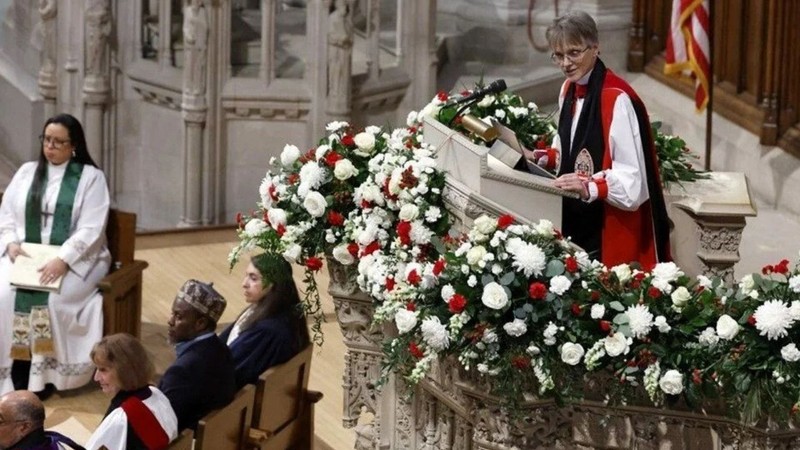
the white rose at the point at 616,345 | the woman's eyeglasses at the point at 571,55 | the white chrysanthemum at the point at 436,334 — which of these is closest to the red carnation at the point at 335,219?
the woman's eyeglasses at the point at 571,55

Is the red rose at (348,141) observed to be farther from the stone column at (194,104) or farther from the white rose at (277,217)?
the stone column at (194,104)

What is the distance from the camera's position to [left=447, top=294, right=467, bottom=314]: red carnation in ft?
18.7

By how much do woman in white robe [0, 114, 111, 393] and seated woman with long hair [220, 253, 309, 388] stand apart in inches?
78.9

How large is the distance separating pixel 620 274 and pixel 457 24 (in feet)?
27.9

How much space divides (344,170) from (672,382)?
6.42 feet

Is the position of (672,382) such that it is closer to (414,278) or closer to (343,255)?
(414,278)

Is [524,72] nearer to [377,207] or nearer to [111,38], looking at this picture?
[111,38]

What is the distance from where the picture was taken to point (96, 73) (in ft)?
42.1

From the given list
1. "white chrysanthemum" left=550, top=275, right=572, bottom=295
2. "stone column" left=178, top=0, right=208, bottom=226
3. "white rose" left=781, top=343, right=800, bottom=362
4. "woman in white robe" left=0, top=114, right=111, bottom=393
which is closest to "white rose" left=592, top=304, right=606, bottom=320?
"white chrysanthemum" left=550, top=275, right=572, bottom=295

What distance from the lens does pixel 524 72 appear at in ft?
44.9

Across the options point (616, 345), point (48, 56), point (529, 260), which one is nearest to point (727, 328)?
point (616, 345)

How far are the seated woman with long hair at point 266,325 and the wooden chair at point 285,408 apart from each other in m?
0.08

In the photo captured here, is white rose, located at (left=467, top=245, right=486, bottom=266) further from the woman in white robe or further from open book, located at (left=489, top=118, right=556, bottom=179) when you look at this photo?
the woman in white robe

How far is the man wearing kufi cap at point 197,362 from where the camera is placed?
275 inches
